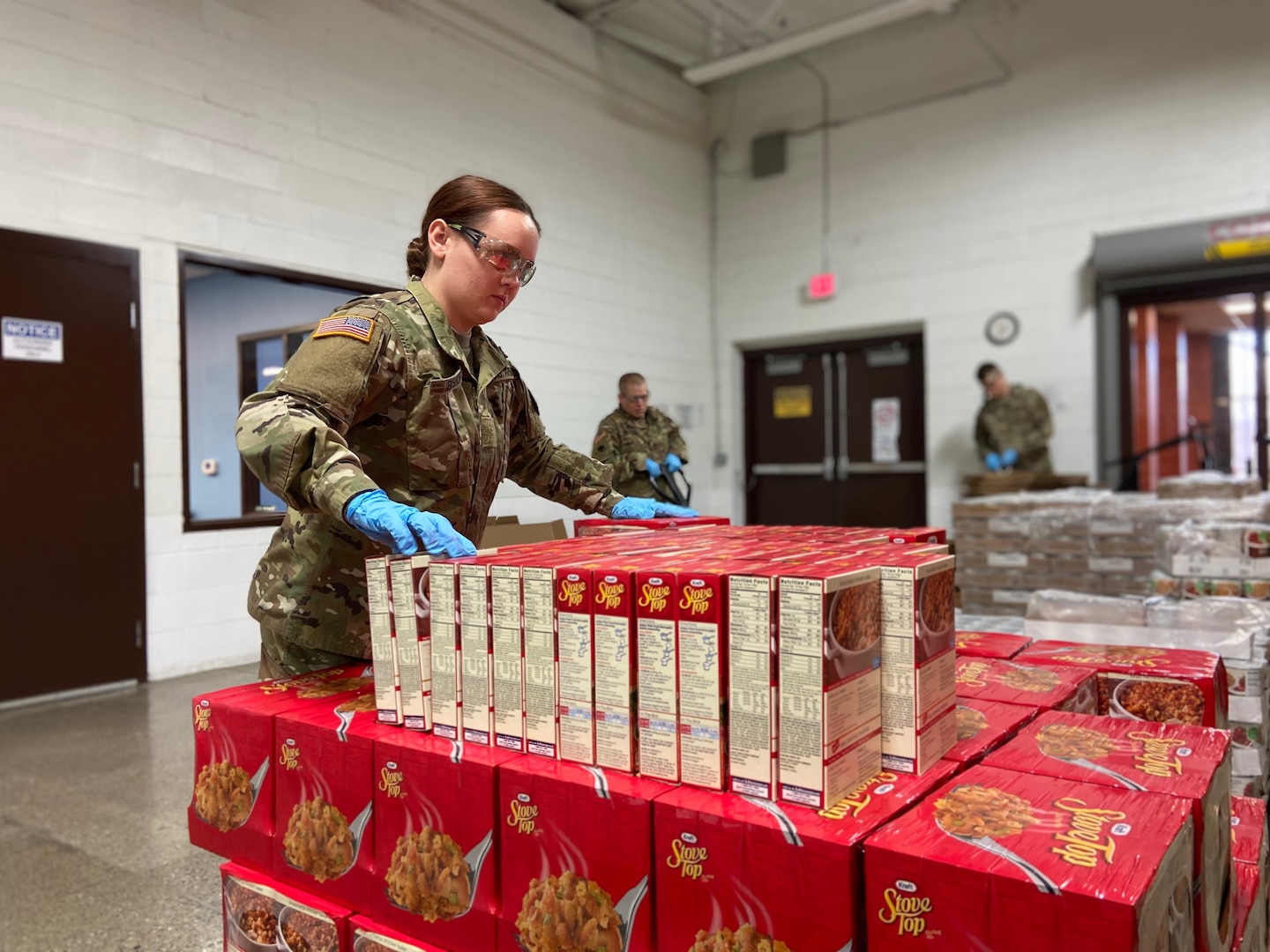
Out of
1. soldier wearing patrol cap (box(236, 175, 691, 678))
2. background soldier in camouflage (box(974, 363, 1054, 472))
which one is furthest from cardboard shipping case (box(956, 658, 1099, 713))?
background soldier in camouflage (box(974, 363, 1054, 472))

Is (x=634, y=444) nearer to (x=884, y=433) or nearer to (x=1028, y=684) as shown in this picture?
(x=1028, y=684)

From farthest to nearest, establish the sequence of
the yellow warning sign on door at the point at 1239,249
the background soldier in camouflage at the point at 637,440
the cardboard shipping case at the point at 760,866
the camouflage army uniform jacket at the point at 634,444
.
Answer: the yellow warning sign on door at the point at 1239,249, the background soldier in camouflage at the point at 637,440, the camouflage army uniform jacket at the point at 634,444, the cardboard shipping case at the point at 760,866

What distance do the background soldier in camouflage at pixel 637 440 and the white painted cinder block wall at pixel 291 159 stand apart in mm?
132

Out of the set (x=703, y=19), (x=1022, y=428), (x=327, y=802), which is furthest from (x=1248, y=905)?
(x=703, y=19)

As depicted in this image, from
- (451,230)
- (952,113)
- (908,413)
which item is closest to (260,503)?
(451,230)

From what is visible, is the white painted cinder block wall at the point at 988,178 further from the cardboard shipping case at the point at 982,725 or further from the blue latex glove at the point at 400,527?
the blue latex glove at the point at 400,527

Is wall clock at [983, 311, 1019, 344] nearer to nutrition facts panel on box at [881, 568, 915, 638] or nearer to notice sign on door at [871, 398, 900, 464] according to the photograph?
notice sign on door at [871, 398, 900, 464]

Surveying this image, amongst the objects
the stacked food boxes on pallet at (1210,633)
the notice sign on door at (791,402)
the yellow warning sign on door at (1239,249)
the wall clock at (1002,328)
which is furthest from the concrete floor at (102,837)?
the yellow warning sign on door at (1239,249)

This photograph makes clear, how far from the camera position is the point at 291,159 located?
4793 mm

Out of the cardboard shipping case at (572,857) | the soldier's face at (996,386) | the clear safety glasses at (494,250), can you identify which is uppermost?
the soldier's face at (996,386)

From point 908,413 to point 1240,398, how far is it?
7.61ft

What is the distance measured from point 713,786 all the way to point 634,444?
248 cm

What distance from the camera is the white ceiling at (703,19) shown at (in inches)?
263

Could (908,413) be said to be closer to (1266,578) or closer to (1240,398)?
(1240,398)
